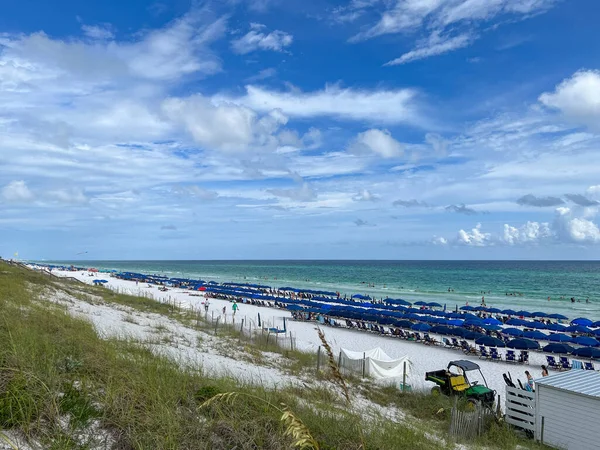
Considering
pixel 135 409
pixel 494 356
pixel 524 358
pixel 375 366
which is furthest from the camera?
pixel 494 356

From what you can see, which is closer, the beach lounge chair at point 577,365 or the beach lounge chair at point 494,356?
the beach lounge chair at point 577,365

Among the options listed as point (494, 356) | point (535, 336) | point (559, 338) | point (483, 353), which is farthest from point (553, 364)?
point (559, 338)

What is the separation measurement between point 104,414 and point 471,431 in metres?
7.29

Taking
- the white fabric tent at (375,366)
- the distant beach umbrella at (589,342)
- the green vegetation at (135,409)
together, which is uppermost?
the green vegetation at (135,409)

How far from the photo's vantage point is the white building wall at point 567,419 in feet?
27.9

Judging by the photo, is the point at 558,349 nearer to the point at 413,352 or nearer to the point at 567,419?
the point at 413,352

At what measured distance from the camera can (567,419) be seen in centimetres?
897

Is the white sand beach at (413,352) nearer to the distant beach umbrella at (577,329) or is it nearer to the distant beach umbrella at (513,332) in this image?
the distant beach umbrella at (513,332)

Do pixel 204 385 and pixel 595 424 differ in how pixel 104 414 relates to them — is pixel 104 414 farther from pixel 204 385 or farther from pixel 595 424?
pixel 595 424

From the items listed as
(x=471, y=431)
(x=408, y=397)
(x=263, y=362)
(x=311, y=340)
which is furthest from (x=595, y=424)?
(x=311, y=340)

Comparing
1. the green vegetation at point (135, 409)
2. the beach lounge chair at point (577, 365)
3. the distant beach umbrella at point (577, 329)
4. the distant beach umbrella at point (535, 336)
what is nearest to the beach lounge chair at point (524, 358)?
the beach lounge chair at point (577, 365)

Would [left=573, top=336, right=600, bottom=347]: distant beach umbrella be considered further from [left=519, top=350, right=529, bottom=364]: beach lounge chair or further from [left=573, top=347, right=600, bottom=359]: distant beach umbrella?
[left=519, top=350, right=529, bottom=364]: beach lounge chair

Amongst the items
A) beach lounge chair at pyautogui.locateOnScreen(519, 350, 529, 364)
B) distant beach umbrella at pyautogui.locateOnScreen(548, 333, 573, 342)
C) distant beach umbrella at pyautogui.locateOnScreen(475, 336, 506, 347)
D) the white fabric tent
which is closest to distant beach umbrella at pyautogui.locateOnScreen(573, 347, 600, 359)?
beach lounge chair at pyautogui.locateOnScreen(519, 350, 529, 364)

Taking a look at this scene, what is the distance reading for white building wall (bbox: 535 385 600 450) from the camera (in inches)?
335
